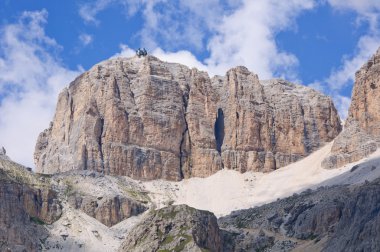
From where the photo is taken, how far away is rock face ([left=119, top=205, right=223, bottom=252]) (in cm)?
17125

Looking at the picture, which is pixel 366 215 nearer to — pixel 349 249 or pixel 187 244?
pixel 349 249

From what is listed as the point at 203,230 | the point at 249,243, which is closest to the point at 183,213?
the point at 203,230

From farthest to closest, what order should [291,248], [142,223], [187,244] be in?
[291,248]
[142,223]
[187,244]

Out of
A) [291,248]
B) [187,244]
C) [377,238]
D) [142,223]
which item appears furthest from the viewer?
[291,248]

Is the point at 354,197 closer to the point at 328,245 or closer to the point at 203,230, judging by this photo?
the point at 328,245

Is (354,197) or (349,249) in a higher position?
(354,197)

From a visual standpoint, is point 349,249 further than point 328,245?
No

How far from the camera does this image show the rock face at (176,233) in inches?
6742

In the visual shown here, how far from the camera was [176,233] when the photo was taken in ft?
571

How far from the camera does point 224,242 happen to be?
7461 inches

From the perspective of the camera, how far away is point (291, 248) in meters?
195

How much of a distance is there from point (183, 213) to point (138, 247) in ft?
33.4

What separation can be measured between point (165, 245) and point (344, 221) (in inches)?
1276

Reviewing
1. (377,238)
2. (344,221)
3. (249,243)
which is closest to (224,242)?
(249,243)
